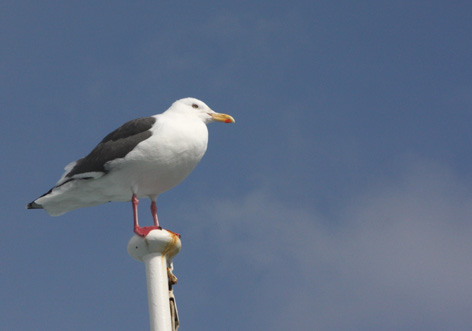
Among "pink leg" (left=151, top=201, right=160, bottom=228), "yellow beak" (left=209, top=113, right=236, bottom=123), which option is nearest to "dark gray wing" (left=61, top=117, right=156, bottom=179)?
"pink leg" (left=151, top=201, right=160, bottom=228)

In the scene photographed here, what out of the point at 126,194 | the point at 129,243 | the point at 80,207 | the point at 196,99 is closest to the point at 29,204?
the point at 80,207

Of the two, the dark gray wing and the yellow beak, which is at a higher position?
the yellow beak

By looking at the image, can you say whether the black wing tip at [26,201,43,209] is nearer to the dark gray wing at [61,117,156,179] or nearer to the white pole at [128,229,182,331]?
the dark gray wing at [61,117,156,179]

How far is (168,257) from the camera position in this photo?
9828 mm

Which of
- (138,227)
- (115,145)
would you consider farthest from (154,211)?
(115,145)

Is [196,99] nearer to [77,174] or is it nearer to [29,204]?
[77,174]

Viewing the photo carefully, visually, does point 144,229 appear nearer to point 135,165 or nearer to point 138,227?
point 138,227

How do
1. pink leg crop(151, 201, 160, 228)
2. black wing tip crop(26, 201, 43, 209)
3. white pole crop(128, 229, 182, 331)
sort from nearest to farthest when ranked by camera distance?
white pole crop(128, 229, 182, 331) < pink leg crop(151, 201, 160, 228) < black wing tip crop(26, 201, 43, 209)

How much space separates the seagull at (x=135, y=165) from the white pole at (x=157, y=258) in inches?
13.2

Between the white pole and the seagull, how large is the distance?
335 millimetres

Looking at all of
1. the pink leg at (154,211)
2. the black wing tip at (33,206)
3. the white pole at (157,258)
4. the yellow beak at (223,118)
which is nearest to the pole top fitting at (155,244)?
the white pole at (157,258)

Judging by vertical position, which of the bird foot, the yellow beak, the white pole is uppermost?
the yellow beak

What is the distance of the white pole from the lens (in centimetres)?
924

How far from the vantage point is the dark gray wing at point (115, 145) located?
413 inches
